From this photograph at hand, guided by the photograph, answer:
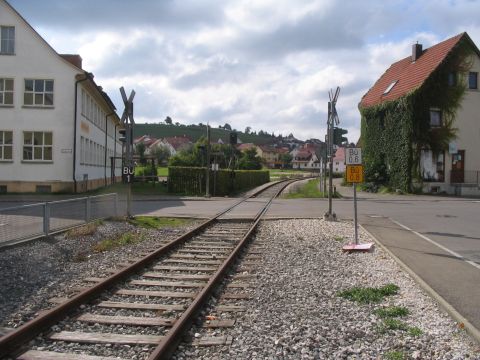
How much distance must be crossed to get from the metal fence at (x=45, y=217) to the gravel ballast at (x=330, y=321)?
510 cm

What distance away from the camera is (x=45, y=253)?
10.6 meters

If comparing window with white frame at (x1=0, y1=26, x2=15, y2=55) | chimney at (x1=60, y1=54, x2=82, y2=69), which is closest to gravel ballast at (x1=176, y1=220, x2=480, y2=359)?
window with white frame at (x1=0, y1=26, x2=15, y2=55)

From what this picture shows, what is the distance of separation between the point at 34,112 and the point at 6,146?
2432mm

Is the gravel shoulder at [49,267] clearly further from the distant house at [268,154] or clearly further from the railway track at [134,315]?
the distant house at [268,154]

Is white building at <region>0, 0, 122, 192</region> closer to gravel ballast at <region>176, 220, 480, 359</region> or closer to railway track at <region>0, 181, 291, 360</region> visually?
railway track at <region>0, 181, 291, 360</region>

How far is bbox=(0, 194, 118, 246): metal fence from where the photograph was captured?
10635mm

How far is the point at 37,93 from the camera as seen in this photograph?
3014 centimetres

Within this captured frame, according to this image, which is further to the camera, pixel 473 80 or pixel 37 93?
pixel 473 80

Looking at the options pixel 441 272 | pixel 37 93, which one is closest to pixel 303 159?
pixel 37 93

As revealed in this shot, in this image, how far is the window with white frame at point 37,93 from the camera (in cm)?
3010

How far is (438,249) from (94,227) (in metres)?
8.50

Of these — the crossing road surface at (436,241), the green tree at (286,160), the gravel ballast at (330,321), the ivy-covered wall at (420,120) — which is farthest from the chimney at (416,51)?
the green tree at (286,160)

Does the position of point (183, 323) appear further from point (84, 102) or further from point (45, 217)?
point (84, 102)

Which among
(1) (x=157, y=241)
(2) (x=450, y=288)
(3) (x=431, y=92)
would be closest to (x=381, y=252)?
(2) (x=450, y=288)
